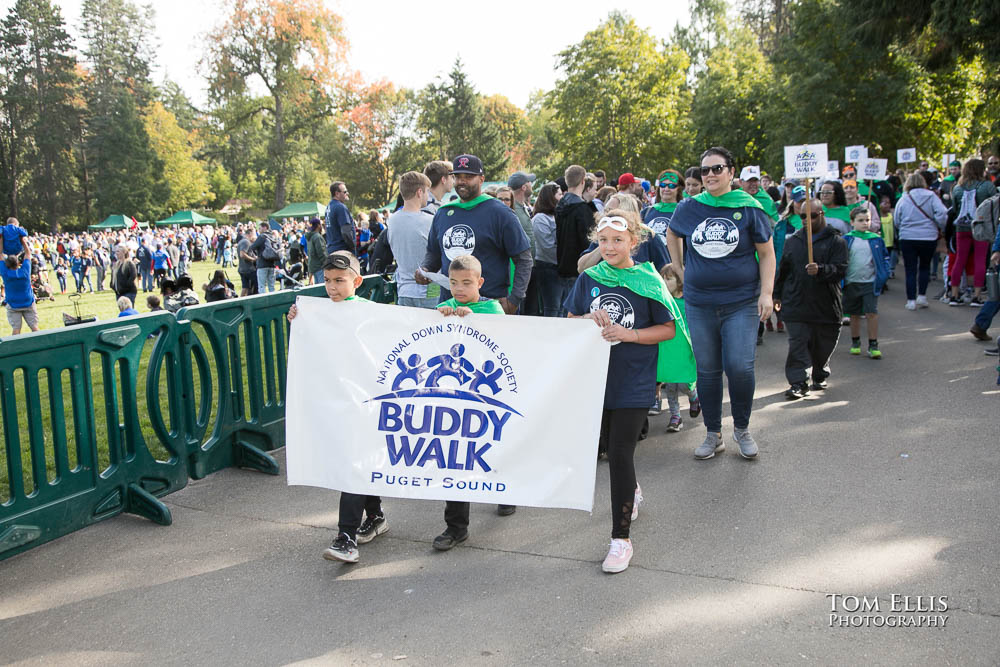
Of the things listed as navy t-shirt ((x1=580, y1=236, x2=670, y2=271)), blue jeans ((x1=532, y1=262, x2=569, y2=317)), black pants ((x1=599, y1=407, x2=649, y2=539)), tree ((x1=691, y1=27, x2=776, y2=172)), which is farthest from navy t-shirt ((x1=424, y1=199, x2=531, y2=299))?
tree ((x1=691, y1=27, x2=776, y2=172))

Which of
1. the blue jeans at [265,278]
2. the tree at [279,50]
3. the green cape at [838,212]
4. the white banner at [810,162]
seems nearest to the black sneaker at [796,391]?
the green cape at [838,212]

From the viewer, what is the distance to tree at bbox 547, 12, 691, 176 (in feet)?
145

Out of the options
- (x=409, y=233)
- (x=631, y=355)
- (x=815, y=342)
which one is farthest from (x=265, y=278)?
(x=631, y=355)

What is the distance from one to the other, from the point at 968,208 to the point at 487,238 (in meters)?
9.16

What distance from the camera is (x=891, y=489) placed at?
534cm

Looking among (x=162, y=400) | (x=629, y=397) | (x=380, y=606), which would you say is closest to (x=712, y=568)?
(x=629, y=397)

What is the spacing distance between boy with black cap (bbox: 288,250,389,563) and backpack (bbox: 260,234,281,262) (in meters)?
13.0

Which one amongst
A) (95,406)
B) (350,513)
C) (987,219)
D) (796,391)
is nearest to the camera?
(350,513)

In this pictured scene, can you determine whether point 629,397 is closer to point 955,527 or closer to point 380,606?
Answer: point 380,606

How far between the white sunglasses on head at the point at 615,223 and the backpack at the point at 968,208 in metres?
9.58

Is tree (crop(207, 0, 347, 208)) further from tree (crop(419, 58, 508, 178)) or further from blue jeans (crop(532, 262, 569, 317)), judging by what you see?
blue jeans (crop(532, 262, 569, 317))

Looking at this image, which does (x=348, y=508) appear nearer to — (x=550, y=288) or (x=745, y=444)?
(x=745, y=444)

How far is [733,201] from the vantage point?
5926mm

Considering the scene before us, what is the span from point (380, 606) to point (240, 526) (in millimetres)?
1492
